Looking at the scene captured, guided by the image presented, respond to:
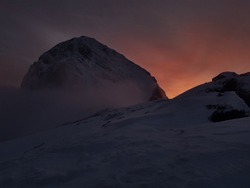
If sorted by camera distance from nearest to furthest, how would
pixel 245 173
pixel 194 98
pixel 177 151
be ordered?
pixel 245 173 < pixel 177 151 < pixel 194 98

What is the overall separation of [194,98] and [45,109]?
376 ft

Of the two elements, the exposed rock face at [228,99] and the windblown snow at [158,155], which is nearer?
the windblown snow at [158,155]

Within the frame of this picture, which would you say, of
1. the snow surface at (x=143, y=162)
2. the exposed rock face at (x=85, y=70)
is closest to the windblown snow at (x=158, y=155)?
the snow surface at (x=143, y=162)

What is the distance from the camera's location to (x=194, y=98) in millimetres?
18297

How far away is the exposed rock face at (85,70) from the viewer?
11800 cm

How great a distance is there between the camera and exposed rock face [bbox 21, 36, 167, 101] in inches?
4646

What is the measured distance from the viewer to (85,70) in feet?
390

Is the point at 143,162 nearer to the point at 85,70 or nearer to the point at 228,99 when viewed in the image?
the point at 228,99

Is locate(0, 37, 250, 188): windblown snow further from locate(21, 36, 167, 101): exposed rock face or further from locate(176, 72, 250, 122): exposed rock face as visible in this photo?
locate(21, 36, 167, 101): exposed rock face

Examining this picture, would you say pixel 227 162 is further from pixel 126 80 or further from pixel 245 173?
pixel 126 80

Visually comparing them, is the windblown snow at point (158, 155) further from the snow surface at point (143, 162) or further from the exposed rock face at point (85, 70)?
the exposed rock face at point (85, 70)

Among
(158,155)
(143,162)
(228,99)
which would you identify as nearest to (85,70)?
(228,99)

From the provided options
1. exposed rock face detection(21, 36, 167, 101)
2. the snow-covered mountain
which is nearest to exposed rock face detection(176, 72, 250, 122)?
the snow-covered mountain

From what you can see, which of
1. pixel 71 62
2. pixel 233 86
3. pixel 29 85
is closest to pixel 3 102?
pixel 29 85
